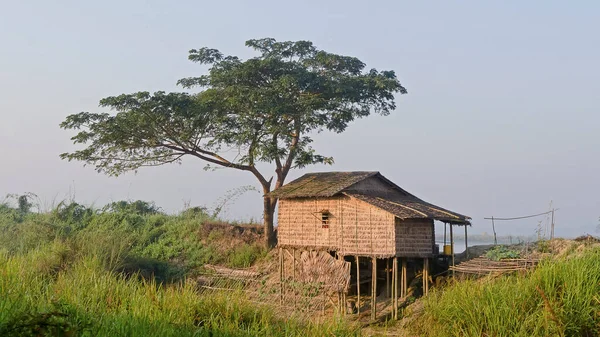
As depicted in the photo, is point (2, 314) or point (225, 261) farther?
point (225, 261)

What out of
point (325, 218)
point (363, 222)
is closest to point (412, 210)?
point (363, 222)

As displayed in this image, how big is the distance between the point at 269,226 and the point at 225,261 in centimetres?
192

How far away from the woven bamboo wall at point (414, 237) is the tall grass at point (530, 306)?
566cm

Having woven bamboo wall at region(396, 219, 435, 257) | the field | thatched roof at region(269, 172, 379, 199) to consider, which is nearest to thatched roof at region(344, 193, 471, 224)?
woven bamboo wall at region(396, 219, 435, 257)

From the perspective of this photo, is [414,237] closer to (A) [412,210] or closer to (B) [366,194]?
(A) [412,210]

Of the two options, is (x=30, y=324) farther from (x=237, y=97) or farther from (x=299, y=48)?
(x=299, y=48)

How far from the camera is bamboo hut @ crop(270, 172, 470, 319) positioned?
15.2 metres

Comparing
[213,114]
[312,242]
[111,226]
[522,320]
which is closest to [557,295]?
[522,320]

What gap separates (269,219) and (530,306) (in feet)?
42.3

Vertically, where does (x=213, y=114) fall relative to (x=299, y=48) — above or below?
below

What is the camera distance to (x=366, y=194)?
16.6 m

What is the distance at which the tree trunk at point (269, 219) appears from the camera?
67.1 feet

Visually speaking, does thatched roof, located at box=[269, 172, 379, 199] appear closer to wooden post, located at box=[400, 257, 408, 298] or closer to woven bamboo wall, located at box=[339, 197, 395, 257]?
woven bamboo wall, located at box=[339, 197, 395, 257]

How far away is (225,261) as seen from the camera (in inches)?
800
